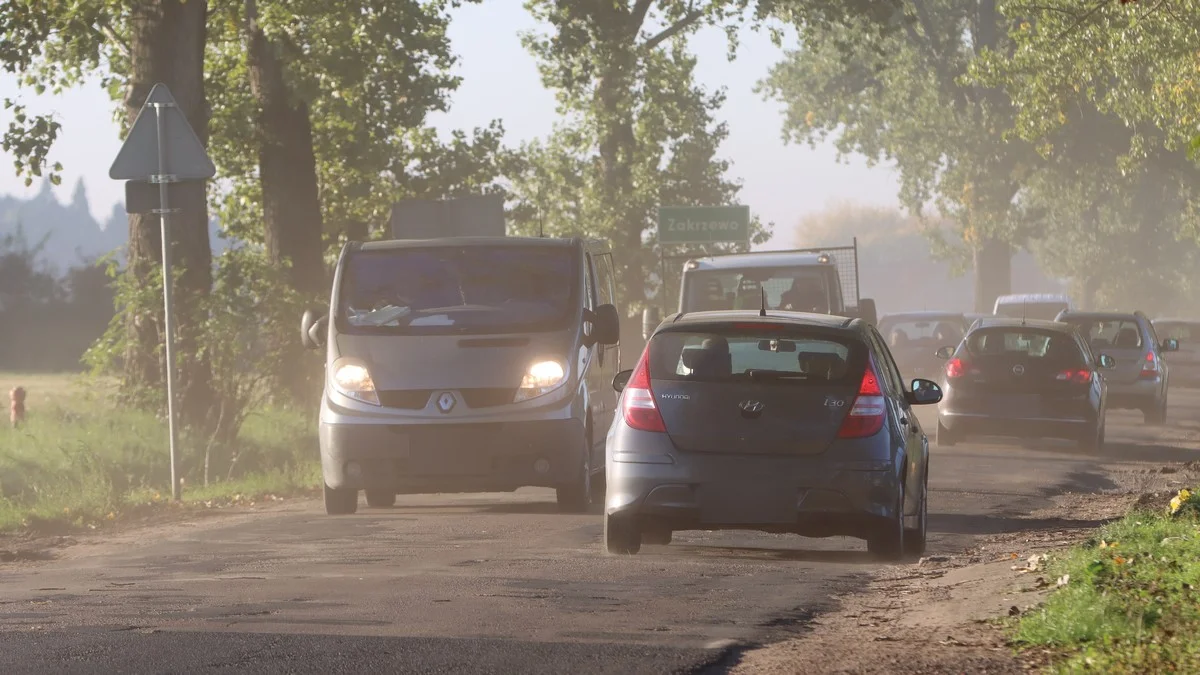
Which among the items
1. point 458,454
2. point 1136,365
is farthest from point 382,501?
point 1136,365

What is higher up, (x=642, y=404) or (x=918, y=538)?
(x=642, y=404)

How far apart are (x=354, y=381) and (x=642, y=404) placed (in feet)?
11.9

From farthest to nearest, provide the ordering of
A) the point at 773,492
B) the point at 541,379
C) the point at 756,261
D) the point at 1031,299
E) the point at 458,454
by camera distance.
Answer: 1. the point at 1031,299
2. the point at 756,261
3. the point at 541,379
4. the point at 458,454
5. the point at 773,492

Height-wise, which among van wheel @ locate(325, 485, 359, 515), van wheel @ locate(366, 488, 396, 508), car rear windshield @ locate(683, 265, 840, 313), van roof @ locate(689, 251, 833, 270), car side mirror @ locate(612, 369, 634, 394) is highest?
van roof @ locate(689, 251, 833, 270)

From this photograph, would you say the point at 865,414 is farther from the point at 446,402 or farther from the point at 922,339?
the point at 922,339

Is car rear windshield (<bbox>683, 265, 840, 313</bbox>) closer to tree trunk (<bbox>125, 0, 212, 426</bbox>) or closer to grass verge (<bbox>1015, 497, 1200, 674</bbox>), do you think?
tree trunk (<bbox>125, 0, 212, 426</bbox>)

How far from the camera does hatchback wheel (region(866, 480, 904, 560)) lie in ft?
34.2

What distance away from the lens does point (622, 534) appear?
10750 mm

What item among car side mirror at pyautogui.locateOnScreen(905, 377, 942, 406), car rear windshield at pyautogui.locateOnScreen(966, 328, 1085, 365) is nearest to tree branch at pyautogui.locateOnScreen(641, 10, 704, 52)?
car rear windshield at pyautogui.locateOnScreen(966, 328, 1085, 365)

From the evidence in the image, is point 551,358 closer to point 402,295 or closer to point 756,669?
point 402,295

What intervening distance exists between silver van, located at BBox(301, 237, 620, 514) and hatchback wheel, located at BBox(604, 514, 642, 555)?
262 centimetres

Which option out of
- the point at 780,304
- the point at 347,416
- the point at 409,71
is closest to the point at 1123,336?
the point at 780,304

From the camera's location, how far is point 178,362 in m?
19.5

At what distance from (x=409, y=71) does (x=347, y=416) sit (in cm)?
1705
